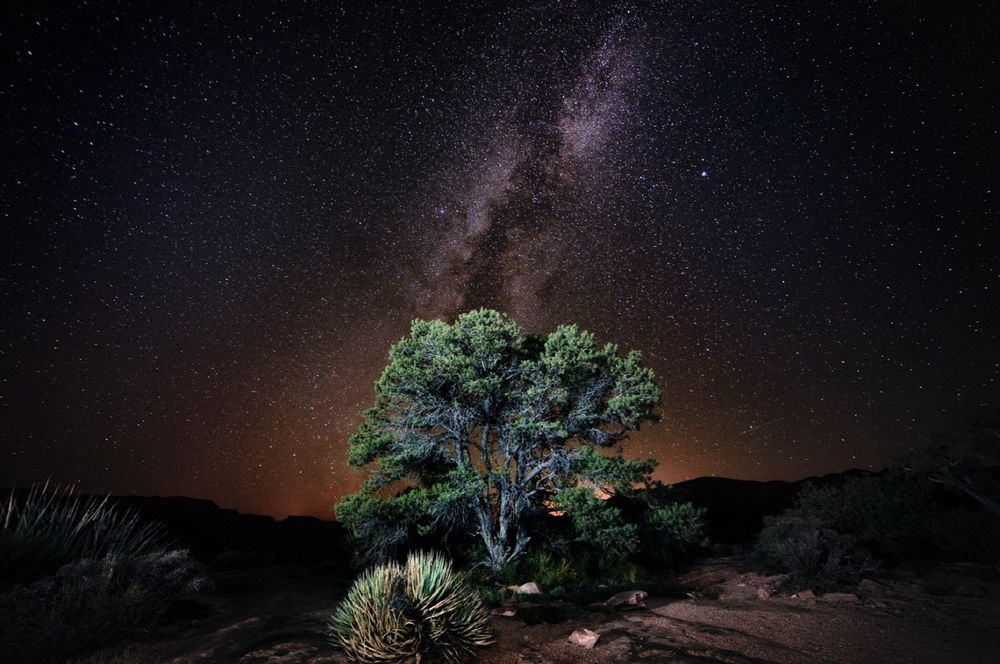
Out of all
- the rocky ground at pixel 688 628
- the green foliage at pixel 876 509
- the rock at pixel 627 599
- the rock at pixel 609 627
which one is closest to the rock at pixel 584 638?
the rocky ground at pixel 688 628

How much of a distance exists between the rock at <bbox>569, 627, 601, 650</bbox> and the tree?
5005 mm

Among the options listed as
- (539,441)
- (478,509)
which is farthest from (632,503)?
(478,509)

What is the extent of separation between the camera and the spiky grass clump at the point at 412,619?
16.6ft

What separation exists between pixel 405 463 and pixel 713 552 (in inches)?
533

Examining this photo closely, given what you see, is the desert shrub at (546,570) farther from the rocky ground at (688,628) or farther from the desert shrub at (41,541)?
the desert shrub at (41,541)

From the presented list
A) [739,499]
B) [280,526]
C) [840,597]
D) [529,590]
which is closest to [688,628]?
[529,590]

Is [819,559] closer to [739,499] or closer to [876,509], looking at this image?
[876,509]

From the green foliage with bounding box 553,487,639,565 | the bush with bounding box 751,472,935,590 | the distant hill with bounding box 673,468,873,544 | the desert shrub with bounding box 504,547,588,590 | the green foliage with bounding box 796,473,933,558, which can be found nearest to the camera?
the bush with bounding box 751,472,935,590

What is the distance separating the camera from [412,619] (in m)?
5.30

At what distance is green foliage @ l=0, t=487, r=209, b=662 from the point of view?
5801 millimetres

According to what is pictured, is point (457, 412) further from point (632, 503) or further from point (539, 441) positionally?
point (632, 503)

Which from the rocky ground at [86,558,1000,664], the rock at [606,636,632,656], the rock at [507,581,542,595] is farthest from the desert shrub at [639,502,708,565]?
the rock at [606,636,632,656]

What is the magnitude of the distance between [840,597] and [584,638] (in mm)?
6205

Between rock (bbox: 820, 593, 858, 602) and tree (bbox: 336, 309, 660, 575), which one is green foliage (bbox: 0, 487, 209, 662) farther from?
rock (bbox: 820, 593, 858, 602)
